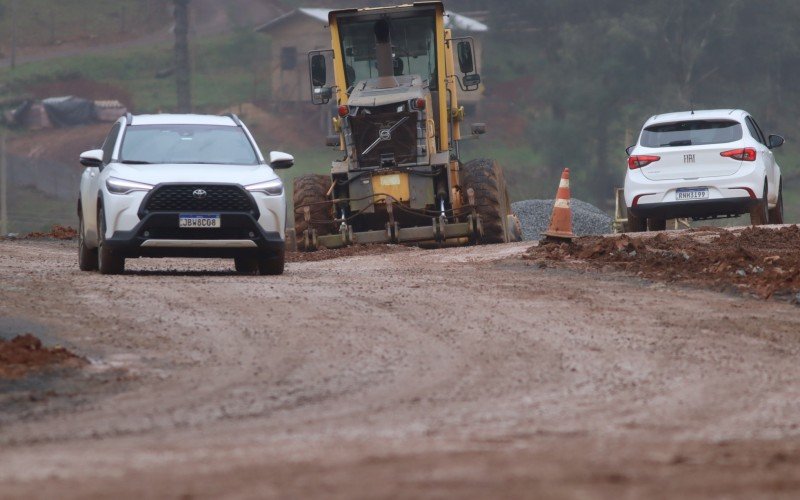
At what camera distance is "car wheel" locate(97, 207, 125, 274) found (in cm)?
1539

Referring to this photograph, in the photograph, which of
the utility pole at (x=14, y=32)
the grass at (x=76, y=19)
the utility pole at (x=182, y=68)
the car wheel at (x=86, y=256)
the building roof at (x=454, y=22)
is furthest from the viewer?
the grass at (x=76, y=19)

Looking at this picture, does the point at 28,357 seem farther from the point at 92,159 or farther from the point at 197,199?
the point at 92,159

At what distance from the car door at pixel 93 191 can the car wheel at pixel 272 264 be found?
178 cm

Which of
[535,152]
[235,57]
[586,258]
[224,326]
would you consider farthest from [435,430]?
[235,57]

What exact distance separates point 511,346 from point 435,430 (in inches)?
125

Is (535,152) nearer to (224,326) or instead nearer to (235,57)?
(235,57)

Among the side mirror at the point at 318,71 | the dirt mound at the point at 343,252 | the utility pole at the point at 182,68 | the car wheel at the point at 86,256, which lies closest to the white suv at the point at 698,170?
the dirt mound at the point at 343,252

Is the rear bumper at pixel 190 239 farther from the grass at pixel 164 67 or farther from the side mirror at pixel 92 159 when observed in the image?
the grass at pixel 164 67

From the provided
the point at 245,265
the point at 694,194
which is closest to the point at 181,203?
the point at 245,265

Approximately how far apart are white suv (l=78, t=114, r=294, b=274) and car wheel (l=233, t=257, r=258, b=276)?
1.18 meters

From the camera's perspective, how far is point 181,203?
15242mm

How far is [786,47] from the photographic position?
2522 inches

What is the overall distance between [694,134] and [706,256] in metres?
5.70

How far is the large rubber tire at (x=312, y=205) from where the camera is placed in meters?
21.6
